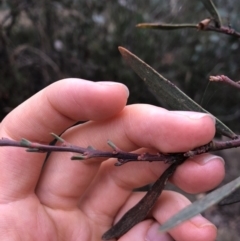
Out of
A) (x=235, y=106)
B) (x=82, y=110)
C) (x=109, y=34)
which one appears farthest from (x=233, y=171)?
(x=82, y=110)

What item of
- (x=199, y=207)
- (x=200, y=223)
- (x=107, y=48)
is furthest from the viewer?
(x=107, y=48)

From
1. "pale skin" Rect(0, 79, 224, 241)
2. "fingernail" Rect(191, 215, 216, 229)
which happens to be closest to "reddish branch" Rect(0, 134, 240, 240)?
"pale skin" Rect(0, 79, 224, 241)

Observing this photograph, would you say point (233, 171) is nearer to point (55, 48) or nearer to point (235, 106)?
point (235, 106)

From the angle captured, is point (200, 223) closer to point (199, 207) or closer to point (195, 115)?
point (195, 115)

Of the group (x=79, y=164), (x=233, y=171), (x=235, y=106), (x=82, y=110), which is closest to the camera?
(x=82, y=110)

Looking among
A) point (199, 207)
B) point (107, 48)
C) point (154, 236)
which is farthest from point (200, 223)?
point (107, 48)
